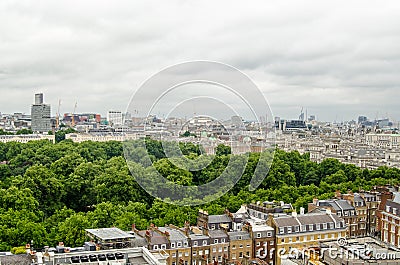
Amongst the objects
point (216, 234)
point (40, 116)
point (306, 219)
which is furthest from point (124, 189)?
point (40, 116)

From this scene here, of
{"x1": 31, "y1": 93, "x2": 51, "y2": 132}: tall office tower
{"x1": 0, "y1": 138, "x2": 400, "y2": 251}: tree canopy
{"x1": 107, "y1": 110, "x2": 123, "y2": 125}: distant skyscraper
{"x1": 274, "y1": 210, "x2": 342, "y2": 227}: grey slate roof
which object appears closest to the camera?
{"x1": 274, "y1": 210, "x2": 342, "y2": 227}: grey slate roof

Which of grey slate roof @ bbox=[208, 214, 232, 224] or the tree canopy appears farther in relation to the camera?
the tree canopy

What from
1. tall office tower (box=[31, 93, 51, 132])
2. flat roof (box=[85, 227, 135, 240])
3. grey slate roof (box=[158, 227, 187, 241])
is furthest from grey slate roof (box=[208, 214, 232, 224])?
tall office tower (box=[31, 93, 51, 132])

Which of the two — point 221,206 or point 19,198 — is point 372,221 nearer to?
point 221,206

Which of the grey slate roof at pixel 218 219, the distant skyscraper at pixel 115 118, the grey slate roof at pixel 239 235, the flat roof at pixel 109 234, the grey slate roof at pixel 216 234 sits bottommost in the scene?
the grey slate roof at pixel 239 235

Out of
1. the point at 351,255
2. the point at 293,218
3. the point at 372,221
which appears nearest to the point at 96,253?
the point at 351,255

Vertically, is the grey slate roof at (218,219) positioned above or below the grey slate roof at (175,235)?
above

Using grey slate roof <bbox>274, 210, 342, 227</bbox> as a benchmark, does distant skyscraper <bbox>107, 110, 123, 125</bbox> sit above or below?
above

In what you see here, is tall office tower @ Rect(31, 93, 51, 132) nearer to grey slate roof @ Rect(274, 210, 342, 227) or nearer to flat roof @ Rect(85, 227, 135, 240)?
grey slate roof @ Rect(274, 210, 342, 227)

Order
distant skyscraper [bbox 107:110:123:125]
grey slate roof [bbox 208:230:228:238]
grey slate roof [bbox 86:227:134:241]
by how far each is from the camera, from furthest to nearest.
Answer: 1. distant skyscraper [bbox 107:110:123:125]
2. grey slate roof [bbox 208:230:228:238]
3. grey slate roof [bbox 86:227:134:241]

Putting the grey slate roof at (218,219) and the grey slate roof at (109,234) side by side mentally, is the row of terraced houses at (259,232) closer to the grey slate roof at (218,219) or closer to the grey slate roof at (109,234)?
the grey slate roof at (218,219)

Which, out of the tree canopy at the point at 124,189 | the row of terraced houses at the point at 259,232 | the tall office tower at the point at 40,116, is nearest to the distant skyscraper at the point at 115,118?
the tall office tower at the point at 40,116
